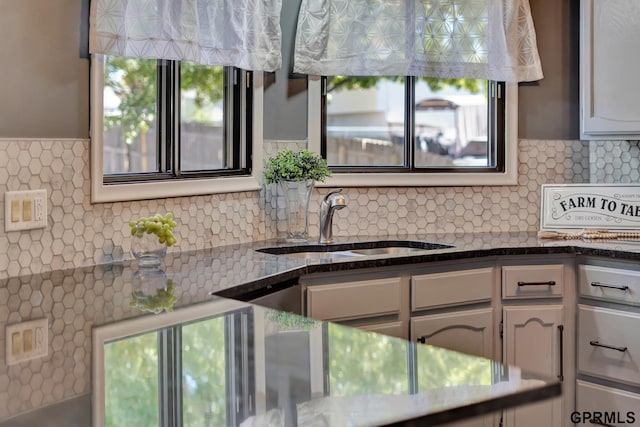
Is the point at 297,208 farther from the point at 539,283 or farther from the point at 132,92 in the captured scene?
the point at 539,283

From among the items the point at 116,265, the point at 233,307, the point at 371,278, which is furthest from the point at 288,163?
the point at 233,307

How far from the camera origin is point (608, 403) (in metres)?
3.46

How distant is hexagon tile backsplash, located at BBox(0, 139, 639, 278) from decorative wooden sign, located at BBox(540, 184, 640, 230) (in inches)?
9.2

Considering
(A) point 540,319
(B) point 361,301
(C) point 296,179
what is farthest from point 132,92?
(A) point 540,319

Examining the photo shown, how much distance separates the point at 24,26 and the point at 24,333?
3.80 feet

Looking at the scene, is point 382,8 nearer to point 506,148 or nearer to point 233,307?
point 506,148

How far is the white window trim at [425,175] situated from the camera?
381 centimetres

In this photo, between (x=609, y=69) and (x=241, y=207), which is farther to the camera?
(x=609, y=69)

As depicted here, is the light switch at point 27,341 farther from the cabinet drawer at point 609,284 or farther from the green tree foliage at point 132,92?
the cabinet drawer at point 609,284

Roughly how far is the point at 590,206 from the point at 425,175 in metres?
0.77

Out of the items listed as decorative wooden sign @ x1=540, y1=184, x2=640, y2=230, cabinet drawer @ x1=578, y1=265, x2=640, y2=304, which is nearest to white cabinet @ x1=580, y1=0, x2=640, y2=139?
decorative wooden sign @ x1=540, y1=184, x2=640, y2=230

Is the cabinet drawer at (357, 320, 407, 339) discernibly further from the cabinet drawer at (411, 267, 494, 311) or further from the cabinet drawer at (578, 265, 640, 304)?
the cabinet drawer at (578, 265, 640, 304)

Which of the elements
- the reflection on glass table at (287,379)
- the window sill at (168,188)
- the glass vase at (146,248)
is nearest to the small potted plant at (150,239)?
the glass vase at (146,248)

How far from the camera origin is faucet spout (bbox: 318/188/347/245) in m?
3.61
